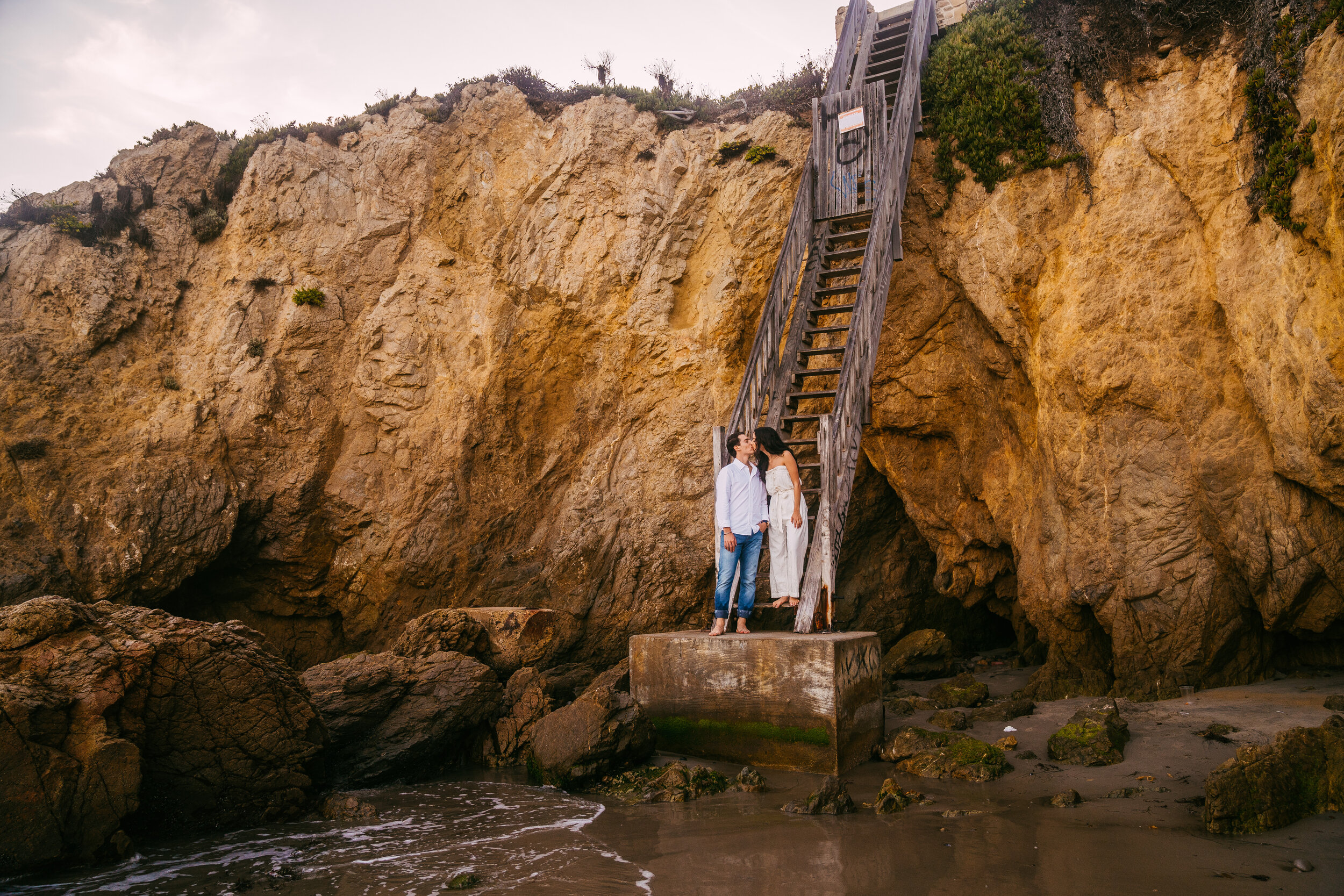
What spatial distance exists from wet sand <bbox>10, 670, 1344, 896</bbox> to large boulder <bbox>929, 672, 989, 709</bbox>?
5.75 ft

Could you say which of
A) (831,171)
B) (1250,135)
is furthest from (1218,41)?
(831,171)

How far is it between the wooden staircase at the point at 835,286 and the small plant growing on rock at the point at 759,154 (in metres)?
1.36

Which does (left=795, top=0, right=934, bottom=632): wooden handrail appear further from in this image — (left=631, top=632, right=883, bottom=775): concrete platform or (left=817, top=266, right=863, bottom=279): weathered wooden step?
(left=631, top=632, right=883, bottom=775): concrete platform

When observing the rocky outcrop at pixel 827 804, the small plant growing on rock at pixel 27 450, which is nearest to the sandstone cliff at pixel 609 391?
the small plant growing on rock at pixel 27 450

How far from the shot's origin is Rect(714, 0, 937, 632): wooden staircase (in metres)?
7.52

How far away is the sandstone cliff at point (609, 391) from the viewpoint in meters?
8.33

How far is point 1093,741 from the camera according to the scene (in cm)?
622

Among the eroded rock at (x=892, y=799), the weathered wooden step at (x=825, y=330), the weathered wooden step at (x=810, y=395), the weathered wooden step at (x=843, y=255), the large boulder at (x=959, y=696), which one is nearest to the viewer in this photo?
the eroded rock at (x=892, y=799)

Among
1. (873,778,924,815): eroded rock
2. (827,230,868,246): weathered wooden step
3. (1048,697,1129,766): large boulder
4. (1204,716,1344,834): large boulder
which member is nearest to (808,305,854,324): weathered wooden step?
(827,230,868,246): weathered wooden step

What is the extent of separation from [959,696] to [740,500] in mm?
3525

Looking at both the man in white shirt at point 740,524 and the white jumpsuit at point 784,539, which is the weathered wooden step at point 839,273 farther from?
the white jumpsuit at point 784,539

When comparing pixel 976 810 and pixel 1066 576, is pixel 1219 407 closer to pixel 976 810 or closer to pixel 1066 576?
pixel 1066 576

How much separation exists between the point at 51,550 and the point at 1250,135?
1452 centimetres

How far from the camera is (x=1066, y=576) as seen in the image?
29.8 ft
